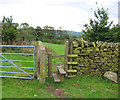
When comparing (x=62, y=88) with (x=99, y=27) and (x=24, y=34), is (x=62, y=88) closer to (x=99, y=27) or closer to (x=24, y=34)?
(x=99, y=27)

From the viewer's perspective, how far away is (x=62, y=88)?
5246 mm

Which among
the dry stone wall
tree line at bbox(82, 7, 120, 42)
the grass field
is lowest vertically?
the grass field

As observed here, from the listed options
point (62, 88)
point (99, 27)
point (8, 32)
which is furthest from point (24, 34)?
point (62, 88)

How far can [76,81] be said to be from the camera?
236 inches

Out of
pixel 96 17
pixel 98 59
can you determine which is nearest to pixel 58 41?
pixel 96 17

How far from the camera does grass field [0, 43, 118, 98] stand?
4.64m

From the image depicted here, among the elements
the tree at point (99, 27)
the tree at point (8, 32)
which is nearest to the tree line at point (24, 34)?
the tree at point (8, 32)

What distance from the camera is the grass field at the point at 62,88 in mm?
4637

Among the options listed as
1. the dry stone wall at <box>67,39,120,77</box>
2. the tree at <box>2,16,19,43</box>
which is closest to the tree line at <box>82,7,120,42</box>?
the dry stone wall at <box>67,39,120,77</box>

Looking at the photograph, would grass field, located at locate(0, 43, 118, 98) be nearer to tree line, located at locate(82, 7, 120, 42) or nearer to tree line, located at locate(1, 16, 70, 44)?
tree line, located at locate(82, 7, 120, 42)

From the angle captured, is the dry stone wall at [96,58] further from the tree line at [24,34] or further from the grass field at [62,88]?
the tree line at [24,34]

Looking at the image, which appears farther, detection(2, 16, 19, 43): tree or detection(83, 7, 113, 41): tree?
detection(2, 16, 19, 43): tree

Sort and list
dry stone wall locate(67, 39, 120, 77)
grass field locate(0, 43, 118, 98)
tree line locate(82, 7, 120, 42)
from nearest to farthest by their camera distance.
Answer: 1. grass field locate(0, 43, 118, 98)
2. dry stone wall locate(67, 39, 120, 77)
3. tree line locate(82, 7, 120, 42)

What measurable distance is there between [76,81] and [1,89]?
10.2ft
